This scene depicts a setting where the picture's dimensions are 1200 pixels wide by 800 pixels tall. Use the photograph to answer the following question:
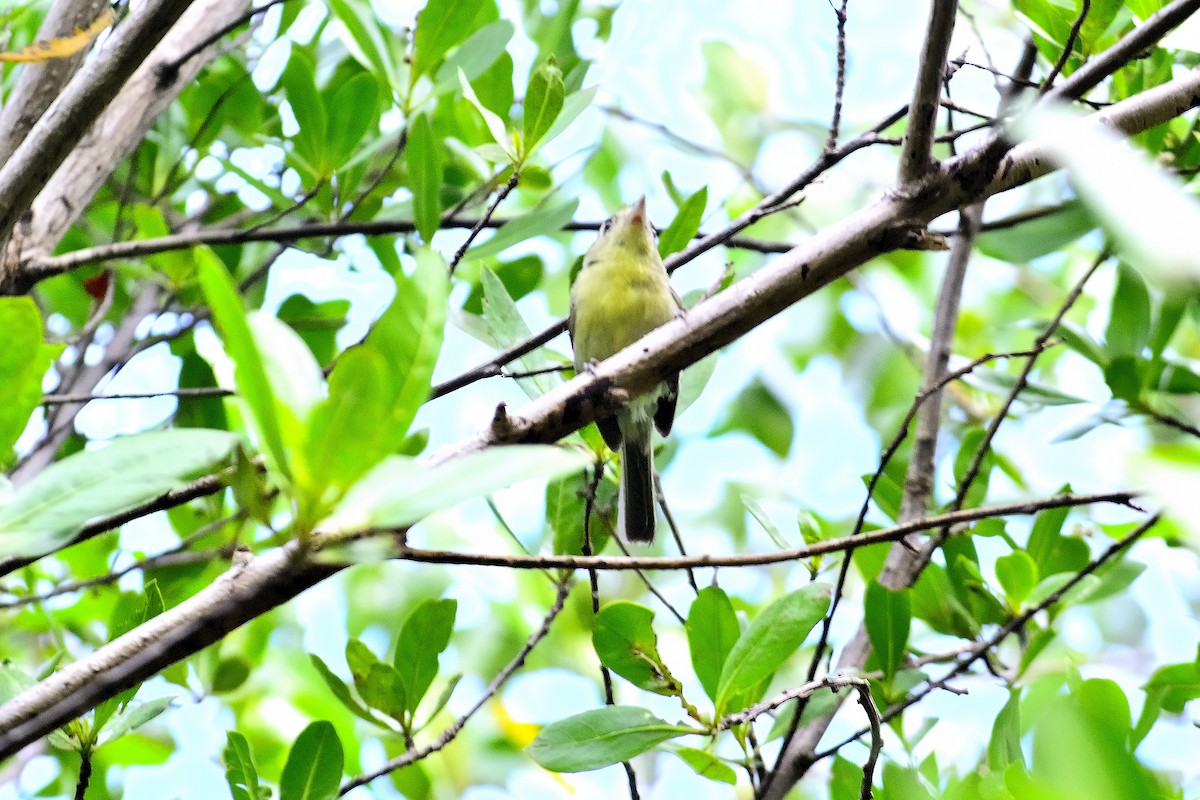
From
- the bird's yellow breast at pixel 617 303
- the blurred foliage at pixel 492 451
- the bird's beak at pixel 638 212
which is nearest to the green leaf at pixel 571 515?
the blurred foliage at pixel 492 451

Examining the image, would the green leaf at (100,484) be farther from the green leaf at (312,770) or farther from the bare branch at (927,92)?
the bare branch at (927,92)

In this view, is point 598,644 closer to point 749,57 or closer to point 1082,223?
point 1082,223

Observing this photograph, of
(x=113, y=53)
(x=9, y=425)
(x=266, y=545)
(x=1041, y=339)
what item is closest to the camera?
(x=9, y=425)

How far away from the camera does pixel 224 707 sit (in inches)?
135

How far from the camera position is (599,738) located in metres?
1.99

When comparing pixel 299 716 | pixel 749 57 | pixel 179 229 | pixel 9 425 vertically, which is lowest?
pixel 299 716

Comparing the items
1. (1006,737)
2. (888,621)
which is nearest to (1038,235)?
(888,621)

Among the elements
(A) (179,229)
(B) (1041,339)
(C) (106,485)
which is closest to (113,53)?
(C) (106,485)

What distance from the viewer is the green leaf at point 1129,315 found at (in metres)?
2.77

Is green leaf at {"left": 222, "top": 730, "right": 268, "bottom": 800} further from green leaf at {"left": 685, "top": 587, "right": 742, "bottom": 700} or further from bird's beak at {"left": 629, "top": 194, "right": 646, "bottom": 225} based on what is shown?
bird's beak at {"left": 629, "top": 194, "right": 646, "bottom": 225}

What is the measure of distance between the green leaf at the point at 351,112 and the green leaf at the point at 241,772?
54.5 inches

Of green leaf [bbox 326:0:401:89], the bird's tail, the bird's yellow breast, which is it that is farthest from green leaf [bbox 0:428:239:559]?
the bird's yellow breast

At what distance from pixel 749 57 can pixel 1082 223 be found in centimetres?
231

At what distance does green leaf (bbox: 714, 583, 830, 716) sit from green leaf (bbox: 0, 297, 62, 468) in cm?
117
